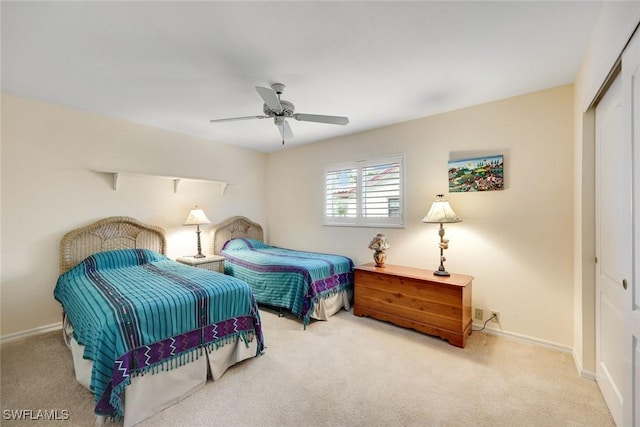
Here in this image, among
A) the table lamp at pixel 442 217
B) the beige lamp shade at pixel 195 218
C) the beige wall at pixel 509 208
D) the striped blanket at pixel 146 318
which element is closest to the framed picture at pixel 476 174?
the beige wall at pixel 509 208

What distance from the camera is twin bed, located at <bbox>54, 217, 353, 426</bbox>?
5.47ft

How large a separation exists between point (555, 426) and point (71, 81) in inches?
181

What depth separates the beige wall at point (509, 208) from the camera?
2.52 m

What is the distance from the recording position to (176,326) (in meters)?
1.92

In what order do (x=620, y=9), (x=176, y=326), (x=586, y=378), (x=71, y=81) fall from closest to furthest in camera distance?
(x=620, y=9)
(x=176, y=326)
(x=586, y=378)
(x=71, y=81)

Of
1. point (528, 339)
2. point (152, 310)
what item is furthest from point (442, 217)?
point (152, 310)

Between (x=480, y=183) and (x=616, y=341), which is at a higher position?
(x=480, y=183)

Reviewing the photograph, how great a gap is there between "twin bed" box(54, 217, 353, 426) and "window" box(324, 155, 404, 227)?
895 mm

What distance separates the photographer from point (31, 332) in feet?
9.23

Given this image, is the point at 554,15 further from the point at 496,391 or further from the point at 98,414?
the point at 98,414

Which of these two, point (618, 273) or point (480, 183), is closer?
point (618, 273)

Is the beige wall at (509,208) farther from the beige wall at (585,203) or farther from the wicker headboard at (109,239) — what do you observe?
the wicker headboard at (109,239)

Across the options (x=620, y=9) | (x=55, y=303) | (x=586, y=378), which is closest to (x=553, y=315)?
(x=586, y=378)

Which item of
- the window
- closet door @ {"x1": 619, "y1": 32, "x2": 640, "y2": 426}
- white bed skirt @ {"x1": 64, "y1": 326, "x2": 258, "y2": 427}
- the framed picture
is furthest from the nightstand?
closet door @ {"x1": 619, "y1": 32, "x2": 640, "y2": 426}
